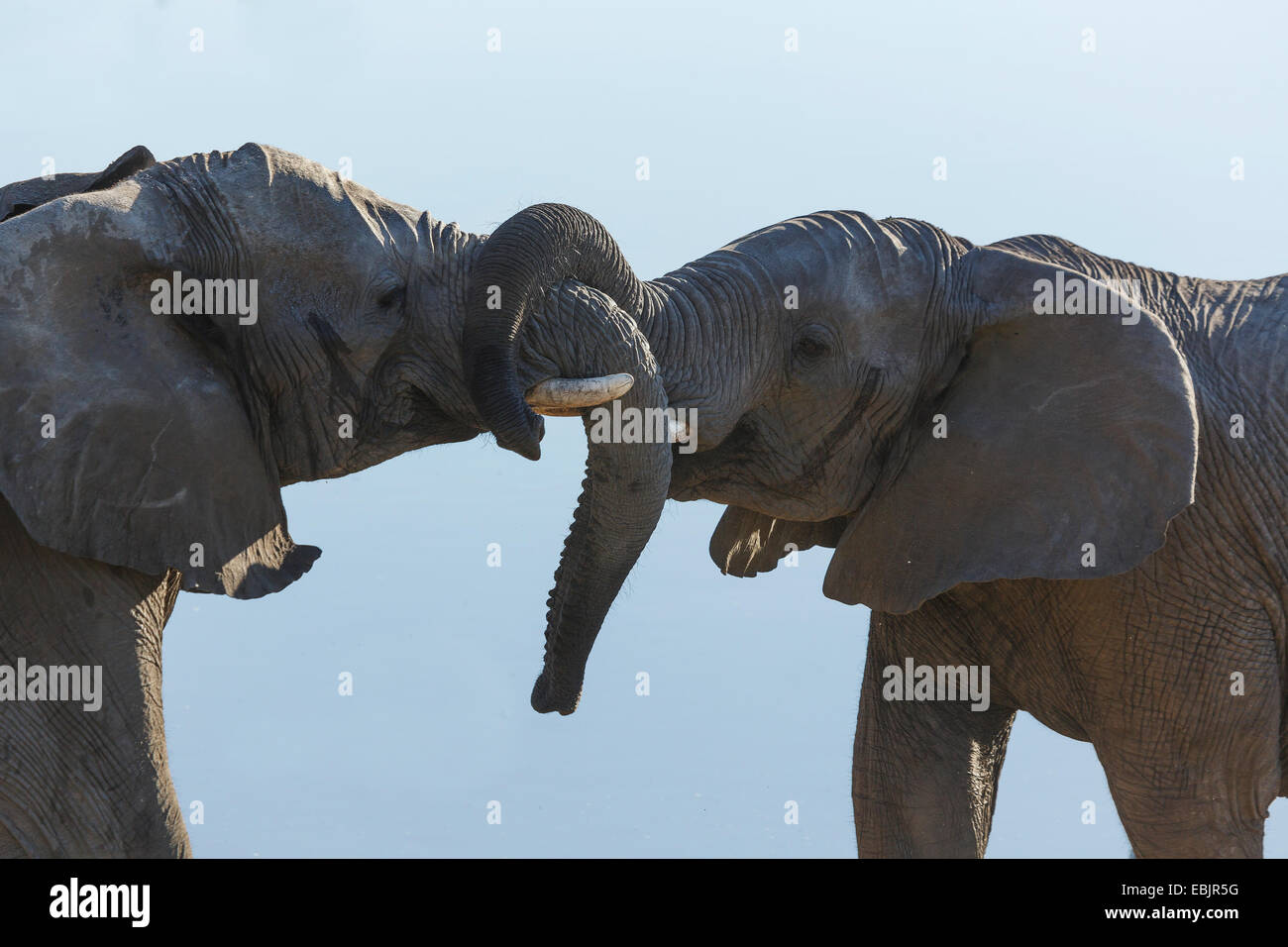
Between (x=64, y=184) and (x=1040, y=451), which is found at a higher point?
(x=64, y=184)

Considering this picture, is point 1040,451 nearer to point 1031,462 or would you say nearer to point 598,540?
point 1031,462

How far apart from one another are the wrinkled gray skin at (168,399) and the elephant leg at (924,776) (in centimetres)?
171

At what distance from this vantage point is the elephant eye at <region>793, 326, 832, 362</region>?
22.4 feet

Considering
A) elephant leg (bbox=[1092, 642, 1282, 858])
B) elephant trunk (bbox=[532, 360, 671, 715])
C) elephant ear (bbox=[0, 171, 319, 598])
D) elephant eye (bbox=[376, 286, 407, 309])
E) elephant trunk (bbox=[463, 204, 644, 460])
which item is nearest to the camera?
elephant ear (bbox=[0, 171, 319, 598])

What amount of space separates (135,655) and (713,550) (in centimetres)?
247

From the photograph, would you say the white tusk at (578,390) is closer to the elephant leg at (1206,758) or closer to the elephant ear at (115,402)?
the elephant ear at (115,402)

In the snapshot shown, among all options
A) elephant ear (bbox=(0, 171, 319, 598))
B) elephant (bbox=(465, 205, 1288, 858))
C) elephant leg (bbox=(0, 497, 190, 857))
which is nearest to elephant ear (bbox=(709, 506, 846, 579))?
→ elephant (bbox=(465, 205, 1288, 858))

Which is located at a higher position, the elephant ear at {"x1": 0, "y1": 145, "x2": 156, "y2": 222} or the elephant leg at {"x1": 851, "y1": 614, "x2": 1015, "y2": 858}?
the elephant ear at {"x1": 0, "y1": 145, "x2": 156, "y2": 222}

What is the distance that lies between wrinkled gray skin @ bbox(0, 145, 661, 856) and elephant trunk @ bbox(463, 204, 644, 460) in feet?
0.38

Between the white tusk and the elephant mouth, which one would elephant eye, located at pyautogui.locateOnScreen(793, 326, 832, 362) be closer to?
the elephant mouth

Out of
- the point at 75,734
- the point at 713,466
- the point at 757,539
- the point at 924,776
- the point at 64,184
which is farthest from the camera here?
the point at 757,539

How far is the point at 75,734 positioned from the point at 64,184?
1756 mm

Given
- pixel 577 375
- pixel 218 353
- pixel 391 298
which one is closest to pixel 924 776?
pixel 577 375

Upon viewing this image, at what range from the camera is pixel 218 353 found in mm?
6328
